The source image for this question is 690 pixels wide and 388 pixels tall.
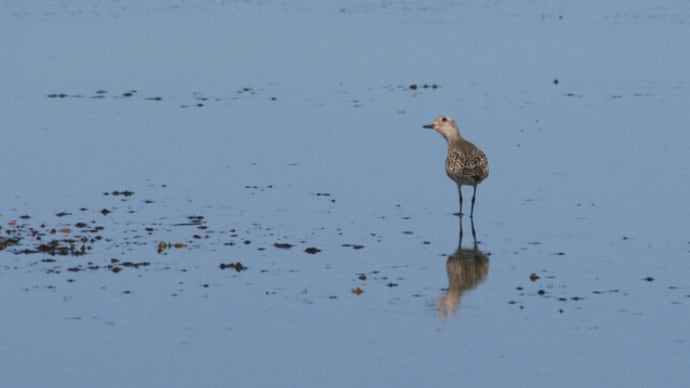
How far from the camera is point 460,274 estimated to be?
55.4 feet

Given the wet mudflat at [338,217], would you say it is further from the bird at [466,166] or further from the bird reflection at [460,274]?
the bird at [466,166]

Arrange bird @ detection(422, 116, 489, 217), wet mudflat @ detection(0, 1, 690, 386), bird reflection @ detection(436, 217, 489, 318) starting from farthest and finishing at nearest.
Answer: bird @ detection(422, 116, 489, 217), bird reflection @ detection(436, 217, 489, 318), wet mudflat @ detection(0, 1, 690, 386)

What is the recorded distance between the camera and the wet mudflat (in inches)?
540

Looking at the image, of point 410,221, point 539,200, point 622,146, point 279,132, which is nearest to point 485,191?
point 539,200

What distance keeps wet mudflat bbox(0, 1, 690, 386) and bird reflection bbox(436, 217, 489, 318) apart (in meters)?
0.05

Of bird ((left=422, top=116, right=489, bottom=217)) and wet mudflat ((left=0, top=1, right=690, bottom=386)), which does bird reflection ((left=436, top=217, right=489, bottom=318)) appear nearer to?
wet mudflat ((left=0, top=1, right=690, bottom=386))

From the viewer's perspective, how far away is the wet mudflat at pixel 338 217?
45.0 ft

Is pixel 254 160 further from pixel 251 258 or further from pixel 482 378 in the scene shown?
pixel 482 378

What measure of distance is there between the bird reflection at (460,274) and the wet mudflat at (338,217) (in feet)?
0.15

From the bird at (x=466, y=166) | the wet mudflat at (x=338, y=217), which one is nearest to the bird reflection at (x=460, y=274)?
the wet mudflat at (x=338, y=217)

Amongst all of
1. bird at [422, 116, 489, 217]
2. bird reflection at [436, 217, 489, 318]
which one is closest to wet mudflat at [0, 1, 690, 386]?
bird reflection at [436, 217, 489, 318]

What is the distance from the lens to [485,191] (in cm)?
2200

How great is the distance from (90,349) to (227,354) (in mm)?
1217

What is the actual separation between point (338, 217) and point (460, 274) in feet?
10.6
